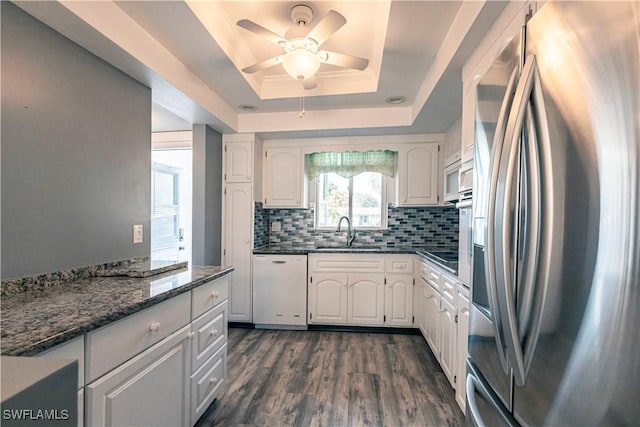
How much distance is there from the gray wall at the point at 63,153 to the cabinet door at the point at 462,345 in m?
2.18

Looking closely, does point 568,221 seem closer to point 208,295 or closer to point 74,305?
point 74,305

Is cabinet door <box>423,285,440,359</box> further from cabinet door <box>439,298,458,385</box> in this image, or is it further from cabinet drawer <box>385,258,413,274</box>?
cabinet drawer <box>385,258,413,274</box>

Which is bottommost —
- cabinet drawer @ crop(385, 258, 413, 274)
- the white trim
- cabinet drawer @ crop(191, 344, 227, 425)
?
cabinet drawer @ crop(191, 344, 227, 425)

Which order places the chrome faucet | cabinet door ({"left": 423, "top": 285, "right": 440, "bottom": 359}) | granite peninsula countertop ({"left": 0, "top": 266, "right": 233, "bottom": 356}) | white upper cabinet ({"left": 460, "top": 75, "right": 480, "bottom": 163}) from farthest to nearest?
the chrome faucet, cabinet door ({"left": 423, "top": 285, "right": 440, "bottom": 359}), white upper cabinet ({"left": 460, "top": 75, "right": 480, "bottom": 163}), granite peninsula countertop ({"left": 0, "top": 266, "right": 233, "bottom": 356})

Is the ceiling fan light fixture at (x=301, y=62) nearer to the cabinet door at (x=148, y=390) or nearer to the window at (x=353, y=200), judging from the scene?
the cabinet door at (x=148, y=390)

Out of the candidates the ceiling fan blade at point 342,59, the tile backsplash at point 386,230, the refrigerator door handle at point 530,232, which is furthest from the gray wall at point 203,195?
the refrigerator door handle at point 530,232

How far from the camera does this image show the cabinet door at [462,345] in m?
1.66

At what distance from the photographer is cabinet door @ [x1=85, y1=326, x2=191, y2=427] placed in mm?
1007

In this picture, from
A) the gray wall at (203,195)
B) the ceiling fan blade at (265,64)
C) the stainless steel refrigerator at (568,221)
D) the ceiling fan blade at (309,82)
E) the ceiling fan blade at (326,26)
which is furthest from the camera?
the gray wall at (203,195)

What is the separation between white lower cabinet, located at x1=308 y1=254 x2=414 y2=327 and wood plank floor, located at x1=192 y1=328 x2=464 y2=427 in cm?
20

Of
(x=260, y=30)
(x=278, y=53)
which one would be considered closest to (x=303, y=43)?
(x=260, y=30)

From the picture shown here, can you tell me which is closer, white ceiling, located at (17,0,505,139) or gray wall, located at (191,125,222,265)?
white ceiling, located at (17,0,505,139)

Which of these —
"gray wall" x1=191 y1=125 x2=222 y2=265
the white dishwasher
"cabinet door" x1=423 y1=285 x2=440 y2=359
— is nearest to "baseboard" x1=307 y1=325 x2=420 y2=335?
the white dishwasher

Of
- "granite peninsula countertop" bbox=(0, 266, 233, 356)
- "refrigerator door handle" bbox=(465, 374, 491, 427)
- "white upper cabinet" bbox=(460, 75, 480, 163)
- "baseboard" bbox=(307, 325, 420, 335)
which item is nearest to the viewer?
"granite peninsula countertop" bbox=(0, 266, 233, 356)
